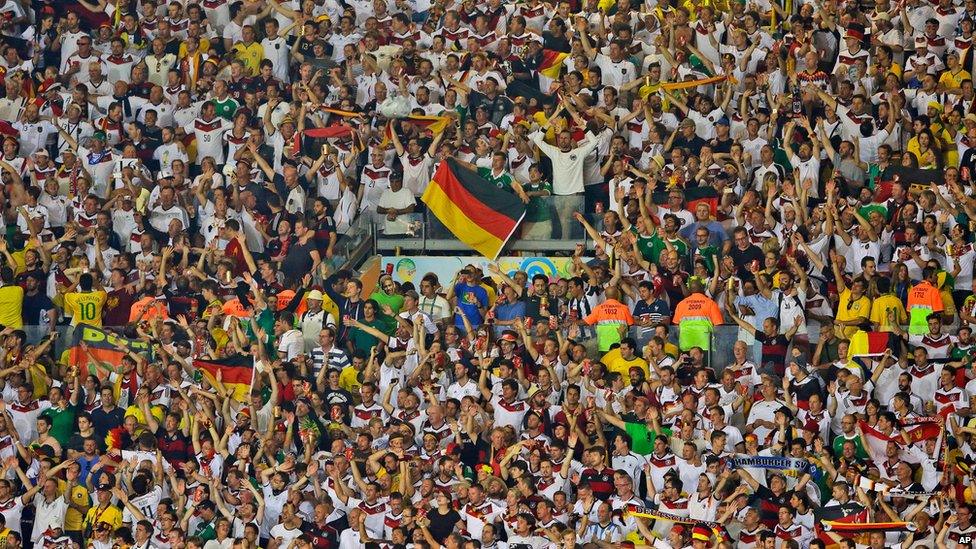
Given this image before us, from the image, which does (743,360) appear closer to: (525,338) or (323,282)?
(525,338)

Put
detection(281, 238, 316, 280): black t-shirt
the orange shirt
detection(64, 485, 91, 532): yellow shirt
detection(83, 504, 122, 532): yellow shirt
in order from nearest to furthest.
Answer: detection(83, 504, 122, 532): yellow shirt
detection(64, 485, 91, 532): yellow shirt
the orange shirt
detection(281, 238, 316, 280): black t-shirt

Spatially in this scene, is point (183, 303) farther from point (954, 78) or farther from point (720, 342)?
point (954, 78)

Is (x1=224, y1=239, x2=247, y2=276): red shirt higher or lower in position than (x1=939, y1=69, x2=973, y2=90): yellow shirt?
lower

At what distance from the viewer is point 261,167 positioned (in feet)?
75.5

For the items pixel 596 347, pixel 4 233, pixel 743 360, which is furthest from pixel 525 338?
pixel 4 233

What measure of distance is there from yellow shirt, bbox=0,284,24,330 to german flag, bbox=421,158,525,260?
4386mm

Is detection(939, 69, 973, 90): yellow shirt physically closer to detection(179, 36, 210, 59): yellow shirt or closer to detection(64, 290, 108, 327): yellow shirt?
detection(179, 36, 210, 59): yellow shirt

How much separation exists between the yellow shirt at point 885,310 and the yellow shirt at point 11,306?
28.5 feet

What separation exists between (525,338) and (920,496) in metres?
4.15

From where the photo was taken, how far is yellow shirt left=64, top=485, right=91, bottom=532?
19.8 metres

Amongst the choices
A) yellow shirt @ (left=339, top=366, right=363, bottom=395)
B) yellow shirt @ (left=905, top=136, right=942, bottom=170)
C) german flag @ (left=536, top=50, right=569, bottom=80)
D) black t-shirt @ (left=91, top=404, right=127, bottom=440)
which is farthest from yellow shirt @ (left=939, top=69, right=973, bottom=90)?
black t-shirt @ (left=91, top=404, right=127, bottom=440)

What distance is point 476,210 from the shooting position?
22219mm

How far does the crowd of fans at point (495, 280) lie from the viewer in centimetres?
1900

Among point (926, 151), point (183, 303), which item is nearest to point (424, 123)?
point (183, 303)
